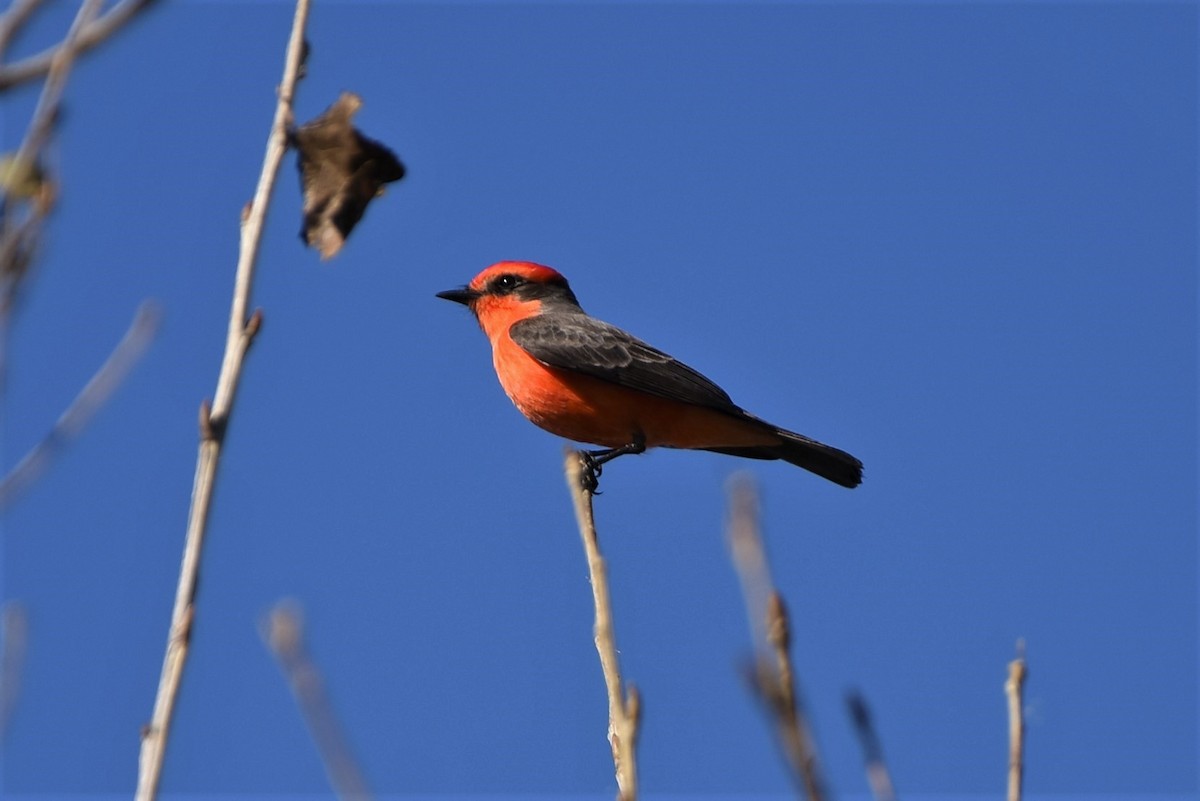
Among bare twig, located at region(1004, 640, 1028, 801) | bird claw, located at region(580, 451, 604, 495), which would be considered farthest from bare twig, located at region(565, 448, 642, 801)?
bird claw, located at region(580, 451, 604, 495)

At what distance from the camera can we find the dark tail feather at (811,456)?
769cm

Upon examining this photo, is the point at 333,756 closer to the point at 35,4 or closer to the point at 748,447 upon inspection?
the point at 35,4

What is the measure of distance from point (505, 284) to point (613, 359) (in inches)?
50.5

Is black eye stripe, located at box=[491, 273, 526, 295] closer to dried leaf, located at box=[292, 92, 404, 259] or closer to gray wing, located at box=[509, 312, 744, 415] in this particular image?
gray wing, located at box=[509, 312, 744, 415]

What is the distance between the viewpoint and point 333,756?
1.93 metres

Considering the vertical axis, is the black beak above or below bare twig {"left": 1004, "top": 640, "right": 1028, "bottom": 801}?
above

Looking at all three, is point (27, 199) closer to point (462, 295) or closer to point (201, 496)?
point (201, 496)

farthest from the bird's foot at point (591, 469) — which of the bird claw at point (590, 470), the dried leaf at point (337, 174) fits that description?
the dried leaf at point (337, 174)

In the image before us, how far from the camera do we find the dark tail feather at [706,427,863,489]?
7.69 meters

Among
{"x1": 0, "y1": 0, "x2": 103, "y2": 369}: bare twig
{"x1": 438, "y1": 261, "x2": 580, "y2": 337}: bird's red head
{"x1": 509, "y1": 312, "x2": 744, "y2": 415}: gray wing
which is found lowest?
{"x1": 0, "y1": 0, "x2": 103, "y2": 369}: bare twig

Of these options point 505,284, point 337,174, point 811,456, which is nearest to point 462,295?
point 505,284

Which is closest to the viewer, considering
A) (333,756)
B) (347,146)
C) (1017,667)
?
(1017,667)

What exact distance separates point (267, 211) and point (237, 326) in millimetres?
221

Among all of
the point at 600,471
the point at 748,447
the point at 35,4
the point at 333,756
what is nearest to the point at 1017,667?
the point at 333,756
